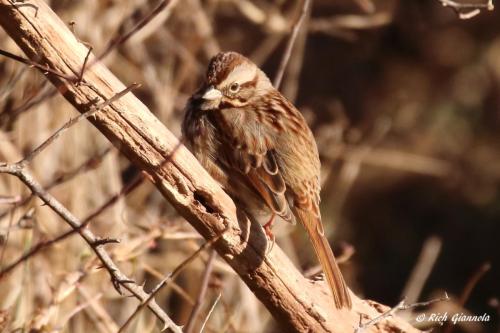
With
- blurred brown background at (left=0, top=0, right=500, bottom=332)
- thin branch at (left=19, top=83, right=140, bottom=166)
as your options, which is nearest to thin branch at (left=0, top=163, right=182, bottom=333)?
thin branch at (left=19, top=83, right=140, bottom=166)

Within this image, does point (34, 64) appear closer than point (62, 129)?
No

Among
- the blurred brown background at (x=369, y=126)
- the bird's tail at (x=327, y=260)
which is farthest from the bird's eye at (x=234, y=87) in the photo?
the blurred brown background at (x=369, y=126)

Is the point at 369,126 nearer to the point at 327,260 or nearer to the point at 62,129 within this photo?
the point at 327,260

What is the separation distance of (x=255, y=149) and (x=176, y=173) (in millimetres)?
687

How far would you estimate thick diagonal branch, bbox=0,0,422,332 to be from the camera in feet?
7.61

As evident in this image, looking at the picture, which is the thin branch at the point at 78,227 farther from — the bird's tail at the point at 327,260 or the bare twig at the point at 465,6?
the bare twig at the point at 465,6

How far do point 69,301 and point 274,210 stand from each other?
1.58 meters

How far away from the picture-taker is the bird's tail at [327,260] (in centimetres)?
292

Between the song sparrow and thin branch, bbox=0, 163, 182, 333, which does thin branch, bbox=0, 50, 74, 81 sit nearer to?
thin branch, bbox=0, 163, 182, 333

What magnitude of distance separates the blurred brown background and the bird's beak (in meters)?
1.40

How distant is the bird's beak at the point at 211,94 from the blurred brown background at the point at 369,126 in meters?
1.40

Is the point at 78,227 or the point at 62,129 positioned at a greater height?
the point at 62,129

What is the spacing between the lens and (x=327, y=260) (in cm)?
308

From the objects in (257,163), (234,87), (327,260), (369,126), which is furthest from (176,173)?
(369,126)
